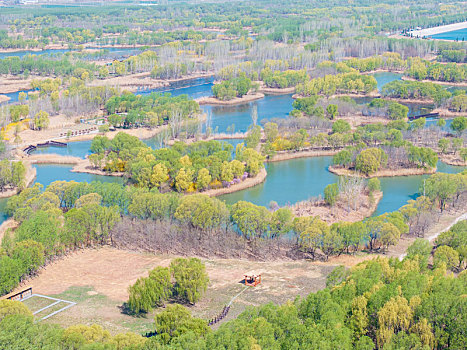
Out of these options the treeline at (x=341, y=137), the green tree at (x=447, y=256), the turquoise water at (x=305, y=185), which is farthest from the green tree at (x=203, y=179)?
the green tree at (x=447, y=256)

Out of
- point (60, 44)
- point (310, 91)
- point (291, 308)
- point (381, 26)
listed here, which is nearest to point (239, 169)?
point (291, 308)

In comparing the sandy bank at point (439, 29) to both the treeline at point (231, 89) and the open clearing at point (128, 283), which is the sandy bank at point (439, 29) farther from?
the open clearing at point (128, 283)

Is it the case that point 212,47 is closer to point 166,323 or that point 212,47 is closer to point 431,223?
point 431,223

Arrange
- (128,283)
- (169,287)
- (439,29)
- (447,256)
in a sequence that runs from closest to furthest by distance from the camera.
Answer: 1. (169,287)
2. (128,283)
3. (447,256)
4. (439,29)

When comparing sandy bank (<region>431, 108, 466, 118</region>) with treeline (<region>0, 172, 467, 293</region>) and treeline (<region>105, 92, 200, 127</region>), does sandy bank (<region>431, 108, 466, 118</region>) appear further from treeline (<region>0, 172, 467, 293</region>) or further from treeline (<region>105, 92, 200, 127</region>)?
treeline (<region>0, 172, 467, 293</region>)

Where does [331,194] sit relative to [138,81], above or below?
below

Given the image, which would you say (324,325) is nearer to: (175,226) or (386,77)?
(175,226)

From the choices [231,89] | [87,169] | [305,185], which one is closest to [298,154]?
[305,185]
